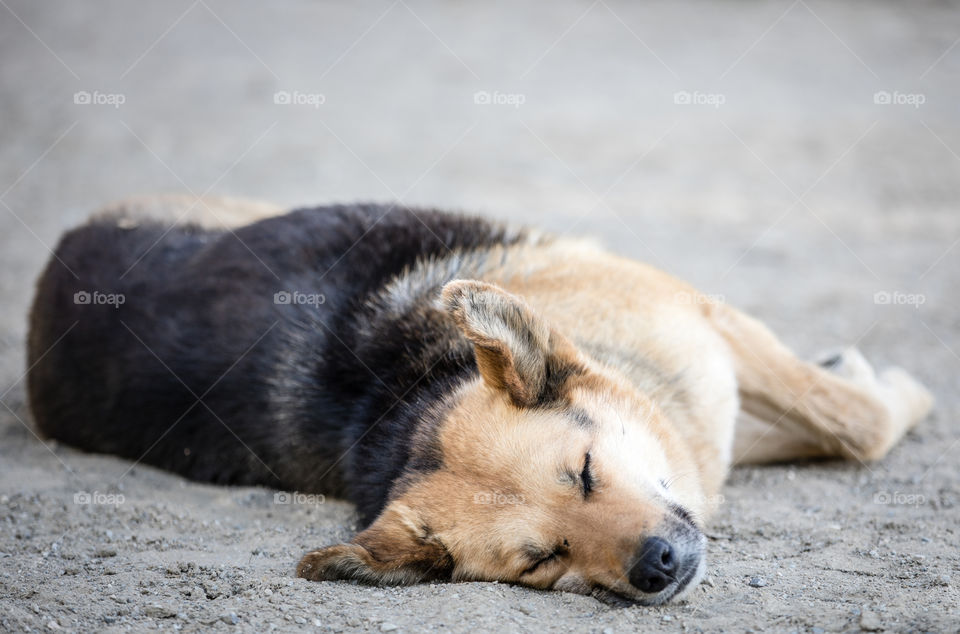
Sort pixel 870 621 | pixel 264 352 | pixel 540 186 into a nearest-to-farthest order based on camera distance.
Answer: pixel 870 621
pixel 264 352
pixel 540 186

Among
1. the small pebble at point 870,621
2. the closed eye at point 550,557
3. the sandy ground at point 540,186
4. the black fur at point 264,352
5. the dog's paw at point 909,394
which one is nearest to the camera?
the small pebble at point 870,621

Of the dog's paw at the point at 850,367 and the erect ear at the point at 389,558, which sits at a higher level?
the dog's paw at the point at 850,367

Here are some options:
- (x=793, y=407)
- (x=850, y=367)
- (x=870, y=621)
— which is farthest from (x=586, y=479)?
(x=850, y=367)

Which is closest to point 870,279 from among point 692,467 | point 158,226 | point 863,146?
point 863,146

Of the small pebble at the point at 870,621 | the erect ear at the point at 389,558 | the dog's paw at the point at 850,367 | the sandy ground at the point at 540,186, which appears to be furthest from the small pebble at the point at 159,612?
the dog's paw at the point at 850,367

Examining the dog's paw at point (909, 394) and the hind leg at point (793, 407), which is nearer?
the hind leg at point (793, 407)

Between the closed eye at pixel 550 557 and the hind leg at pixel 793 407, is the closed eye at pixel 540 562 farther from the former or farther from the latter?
the hind leg at pixel 793 407

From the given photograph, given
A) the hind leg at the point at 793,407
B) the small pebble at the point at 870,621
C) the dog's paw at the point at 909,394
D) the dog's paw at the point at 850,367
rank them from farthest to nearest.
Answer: the dog's paw at the point at 850,367, the dog's paw at the point at 909,394, the hind leg at the point at 793,407, the small pebble at the point at 870,621

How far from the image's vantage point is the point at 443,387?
145 inches

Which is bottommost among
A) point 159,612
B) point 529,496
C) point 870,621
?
point 870,621

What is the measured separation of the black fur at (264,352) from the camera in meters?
3.90

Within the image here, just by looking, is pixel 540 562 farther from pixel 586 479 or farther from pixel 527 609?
pixel 586 479

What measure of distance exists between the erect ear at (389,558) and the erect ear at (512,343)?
61 centimetres

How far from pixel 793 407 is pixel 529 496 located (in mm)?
1883
